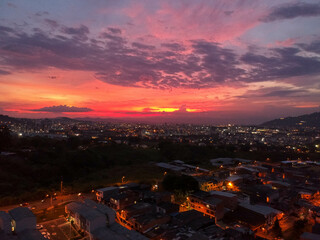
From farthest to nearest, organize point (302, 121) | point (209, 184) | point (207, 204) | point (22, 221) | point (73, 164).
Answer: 1. point (302, 121)
2. point (73, 164)
3. point (209, 184)
4. point (207, 204)
5. point (22, 221)

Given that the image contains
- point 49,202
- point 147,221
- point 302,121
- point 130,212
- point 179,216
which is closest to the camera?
point 147,221

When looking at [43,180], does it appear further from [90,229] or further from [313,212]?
[313,212]

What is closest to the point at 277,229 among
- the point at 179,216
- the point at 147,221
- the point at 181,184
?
the point at 179,216

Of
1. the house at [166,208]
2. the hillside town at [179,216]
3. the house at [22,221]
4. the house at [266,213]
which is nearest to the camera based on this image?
the house at [22,221]

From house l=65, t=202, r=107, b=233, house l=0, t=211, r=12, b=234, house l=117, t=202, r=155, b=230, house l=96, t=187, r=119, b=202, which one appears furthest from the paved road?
house l=117, t=202, r=155, b=230

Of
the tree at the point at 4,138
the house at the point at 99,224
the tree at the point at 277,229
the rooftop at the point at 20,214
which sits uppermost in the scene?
the tree at the point at 4,138

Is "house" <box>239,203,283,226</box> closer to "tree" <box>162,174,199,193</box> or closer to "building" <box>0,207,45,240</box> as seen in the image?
"tree" <box>162,174,199,193</box>

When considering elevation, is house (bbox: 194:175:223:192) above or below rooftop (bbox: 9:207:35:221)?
below

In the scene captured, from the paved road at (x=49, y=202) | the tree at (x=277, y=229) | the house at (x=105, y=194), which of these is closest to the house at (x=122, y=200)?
the house at (x=105, y=194)

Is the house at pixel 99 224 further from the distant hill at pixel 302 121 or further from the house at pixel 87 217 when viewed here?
the distant hill at pixel 302 121

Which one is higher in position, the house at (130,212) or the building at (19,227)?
the building at (19,227)

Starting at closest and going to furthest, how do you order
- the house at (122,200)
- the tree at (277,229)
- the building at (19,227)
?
the building at (19,227) → the tree at (277,229) → the house at (122,200)

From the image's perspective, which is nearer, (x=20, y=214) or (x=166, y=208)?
(x=20, y=214)

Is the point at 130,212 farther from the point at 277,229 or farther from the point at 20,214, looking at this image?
the point at 277,229
